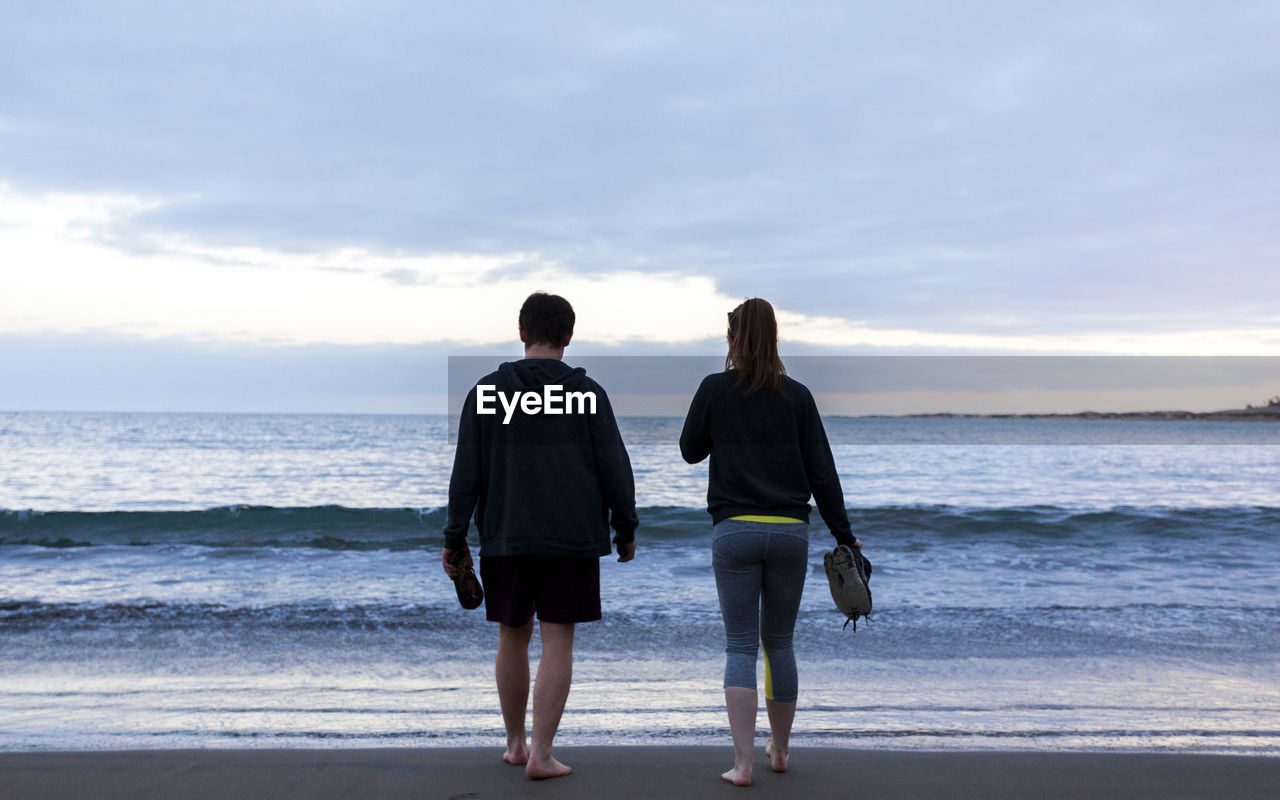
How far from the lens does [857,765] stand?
2971 millimetres

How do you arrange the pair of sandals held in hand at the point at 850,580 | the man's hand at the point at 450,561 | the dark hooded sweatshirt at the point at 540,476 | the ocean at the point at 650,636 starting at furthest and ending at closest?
1. the ocean at the point at 650,636
2. the pair of sandals held in hand at the point at 850,580
3. the man's hand at the point at 450,561
4. the dark hooded sweatshirt at the point at 540,476

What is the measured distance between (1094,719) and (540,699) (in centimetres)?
273

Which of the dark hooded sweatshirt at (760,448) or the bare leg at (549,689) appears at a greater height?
the dark hooded sweatshirt at (760,448)

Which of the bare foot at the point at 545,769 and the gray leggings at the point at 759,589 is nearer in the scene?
the gray leggings at the point at 759,589

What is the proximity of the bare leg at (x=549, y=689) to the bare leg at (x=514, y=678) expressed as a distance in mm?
77

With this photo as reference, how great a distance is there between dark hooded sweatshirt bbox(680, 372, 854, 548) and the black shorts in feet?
1.57

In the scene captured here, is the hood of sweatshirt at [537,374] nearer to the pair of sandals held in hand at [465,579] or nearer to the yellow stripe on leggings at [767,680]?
the pair of sandals held in hand at [465,579]

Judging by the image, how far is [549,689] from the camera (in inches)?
104

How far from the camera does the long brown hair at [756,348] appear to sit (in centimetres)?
267

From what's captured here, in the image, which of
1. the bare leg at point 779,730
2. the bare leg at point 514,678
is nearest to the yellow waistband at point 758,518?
the bare leg at point 779,730

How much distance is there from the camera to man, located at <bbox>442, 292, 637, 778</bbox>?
8.54 feet

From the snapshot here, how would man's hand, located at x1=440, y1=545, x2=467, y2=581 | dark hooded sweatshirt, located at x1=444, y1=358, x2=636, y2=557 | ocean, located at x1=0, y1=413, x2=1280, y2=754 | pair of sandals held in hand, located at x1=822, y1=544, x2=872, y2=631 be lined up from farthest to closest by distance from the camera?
ocean, located at x1=0, y1=413, x2=1280, y2=754
pair of sandals held in hand, located at x1=822, y1=544, x2=872, y2=631
man's hand, located at x1=440, y1=545, x2=467, y2=581
dark hooded sweatshirt, located at x1=444, y1=358, x2=636, y2=557

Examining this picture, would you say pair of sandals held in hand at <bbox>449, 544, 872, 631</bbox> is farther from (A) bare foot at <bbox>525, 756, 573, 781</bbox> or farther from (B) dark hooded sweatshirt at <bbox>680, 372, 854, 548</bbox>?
(A) bare foot at <bbox>525, 756, 573, 781</bbox>

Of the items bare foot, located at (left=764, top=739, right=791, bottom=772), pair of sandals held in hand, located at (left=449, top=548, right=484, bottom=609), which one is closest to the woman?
bare foot, located at (left=764, top=739, right=791, bottom=772)
